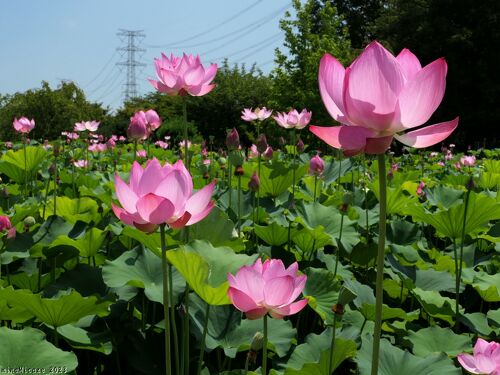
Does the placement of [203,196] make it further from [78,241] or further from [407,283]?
[407,283]

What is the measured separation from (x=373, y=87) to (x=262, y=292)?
1.03 ft

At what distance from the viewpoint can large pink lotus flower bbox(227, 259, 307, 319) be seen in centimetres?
74

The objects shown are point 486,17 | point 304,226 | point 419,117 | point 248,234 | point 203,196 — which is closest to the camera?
point 419,117

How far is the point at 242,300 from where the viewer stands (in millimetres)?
744

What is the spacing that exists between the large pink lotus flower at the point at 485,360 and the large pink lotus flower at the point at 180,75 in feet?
2.81

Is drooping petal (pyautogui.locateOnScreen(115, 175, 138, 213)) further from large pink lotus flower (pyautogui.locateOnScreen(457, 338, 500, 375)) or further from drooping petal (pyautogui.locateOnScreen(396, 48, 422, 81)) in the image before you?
large pink lotus flower (pyautogui.locateOnScreen(457, 338, 500, 375))

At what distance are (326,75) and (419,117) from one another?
111 mm

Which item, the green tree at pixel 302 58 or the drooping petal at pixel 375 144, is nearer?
the drooping petal at pixel 375 144

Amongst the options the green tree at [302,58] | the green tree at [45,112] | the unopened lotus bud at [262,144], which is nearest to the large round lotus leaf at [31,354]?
the unopened lotus bud at [262,144]

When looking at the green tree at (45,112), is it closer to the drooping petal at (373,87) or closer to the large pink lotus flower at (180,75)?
the large pink lotus flower at (180,75)

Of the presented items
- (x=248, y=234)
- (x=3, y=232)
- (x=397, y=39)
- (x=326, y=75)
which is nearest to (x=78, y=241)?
(x=3, y=232)

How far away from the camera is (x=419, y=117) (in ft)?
2.00

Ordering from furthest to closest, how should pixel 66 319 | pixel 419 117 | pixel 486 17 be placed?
1. pixel 486 17
2. pixel 66 319
3. pixel 419 117

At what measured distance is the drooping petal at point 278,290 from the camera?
0.74 m
